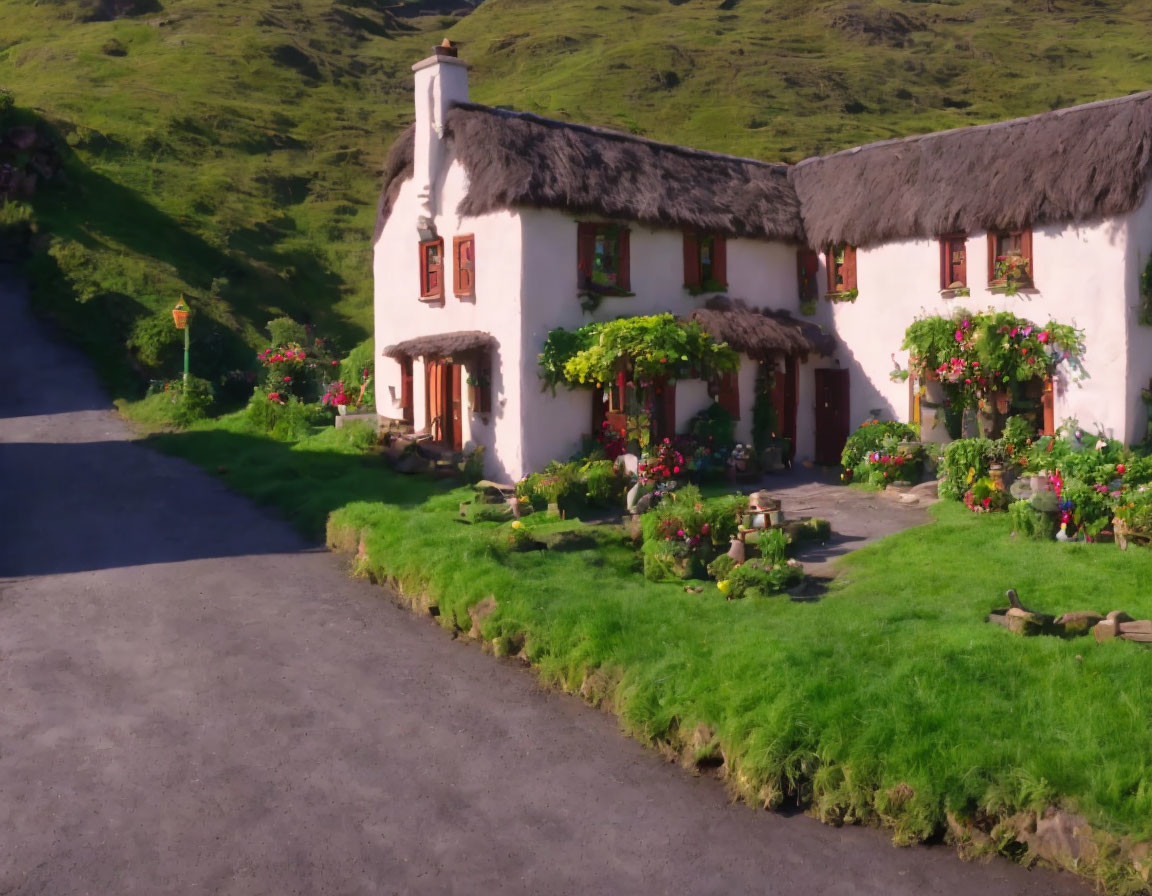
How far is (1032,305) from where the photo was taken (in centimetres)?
1750

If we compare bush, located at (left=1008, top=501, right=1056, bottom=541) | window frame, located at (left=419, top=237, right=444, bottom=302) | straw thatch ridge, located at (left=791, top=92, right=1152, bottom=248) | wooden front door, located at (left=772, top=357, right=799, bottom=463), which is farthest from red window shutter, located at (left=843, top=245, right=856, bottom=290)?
bush, located at (left=1008, top=501, right=1056, bottom=541)

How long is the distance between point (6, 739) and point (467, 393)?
36.6 ft

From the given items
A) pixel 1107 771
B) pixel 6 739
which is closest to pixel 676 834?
pixel 1107 771

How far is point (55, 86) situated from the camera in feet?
193

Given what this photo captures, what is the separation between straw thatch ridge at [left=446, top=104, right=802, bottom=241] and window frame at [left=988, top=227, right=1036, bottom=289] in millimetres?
4202

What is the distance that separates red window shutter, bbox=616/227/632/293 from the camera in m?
18.9

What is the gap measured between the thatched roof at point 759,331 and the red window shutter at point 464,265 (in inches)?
159

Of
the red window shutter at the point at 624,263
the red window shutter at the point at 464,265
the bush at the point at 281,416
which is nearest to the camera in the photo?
the red window shutter at the point at 464,265

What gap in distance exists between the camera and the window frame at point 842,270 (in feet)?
67.2

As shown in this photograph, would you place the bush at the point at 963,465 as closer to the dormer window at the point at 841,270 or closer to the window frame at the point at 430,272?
the dormer window at the point at 841,270

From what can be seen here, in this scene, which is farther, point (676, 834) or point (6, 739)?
point (6, 739)

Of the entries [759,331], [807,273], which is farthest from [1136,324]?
[807,273]

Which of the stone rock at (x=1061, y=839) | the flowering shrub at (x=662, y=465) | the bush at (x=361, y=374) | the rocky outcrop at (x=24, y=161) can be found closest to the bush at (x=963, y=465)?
the flowering shrub at (x=662, y=465)

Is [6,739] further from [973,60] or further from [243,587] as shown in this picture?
[973,60]
